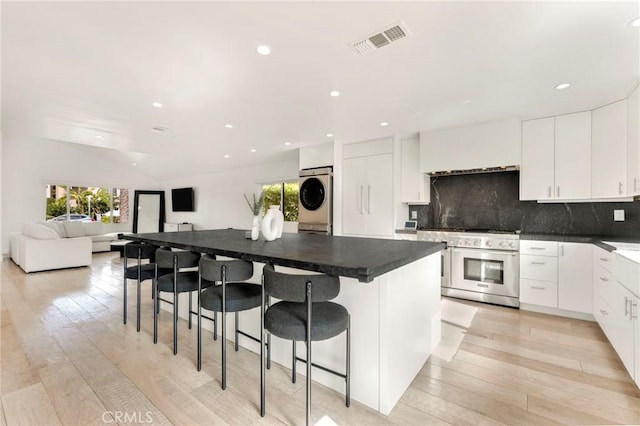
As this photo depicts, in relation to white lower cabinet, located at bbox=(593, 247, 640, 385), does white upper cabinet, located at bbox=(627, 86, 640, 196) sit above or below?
above

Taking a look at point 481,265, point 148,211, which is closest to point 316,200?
point 481,265

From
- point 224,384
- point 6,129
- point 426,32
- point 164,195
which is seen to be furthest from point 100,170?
point 426,32

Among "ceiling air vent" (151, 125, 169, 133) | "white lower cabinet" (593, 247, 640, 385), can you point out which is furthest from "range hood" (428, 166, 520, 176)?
"ceiling air vent" (151, 125, 169, 133)

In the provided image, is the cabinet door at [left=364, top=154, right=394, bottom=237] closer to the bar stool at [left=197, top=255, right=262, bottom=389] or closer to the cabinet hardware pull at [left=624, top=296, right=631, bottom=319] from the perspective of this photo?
the cabinet hardware pull at [left=624, top=296, right=631, bottom=319]

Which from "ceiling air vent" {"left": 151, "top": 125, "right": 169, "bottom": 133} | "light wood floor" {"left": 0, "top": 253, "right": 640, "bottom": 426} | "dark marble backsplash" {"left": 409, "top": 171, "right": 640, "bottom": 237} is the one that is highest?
"ceiling air vent" {"left": 151, "top": 125, "right": 169, "bottom": 133}

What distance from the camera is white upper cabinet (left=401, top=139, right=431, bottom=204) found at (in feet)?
14.0

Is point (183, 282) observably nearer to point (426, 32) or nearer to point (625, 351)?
point (426, 32)

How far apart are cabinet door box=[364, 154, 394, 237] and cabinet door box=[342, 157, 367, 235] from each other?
0.08m

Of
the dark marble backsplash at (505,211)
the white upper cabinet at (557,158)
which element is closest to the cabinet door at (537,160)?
the white upper cabinet at (557,158)

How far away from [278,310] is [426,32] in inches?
79.4

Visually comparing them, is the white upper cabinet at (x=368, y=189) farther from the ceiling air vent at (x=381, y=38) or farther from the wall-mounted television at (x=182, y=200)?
the wall-mounted television at (x=182, y=200)

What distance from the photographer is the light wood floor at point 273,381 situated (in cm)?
161

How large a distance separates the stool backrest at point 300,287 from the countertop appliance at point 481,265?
8.76ft

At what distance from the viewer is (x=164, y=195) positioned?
997cm
